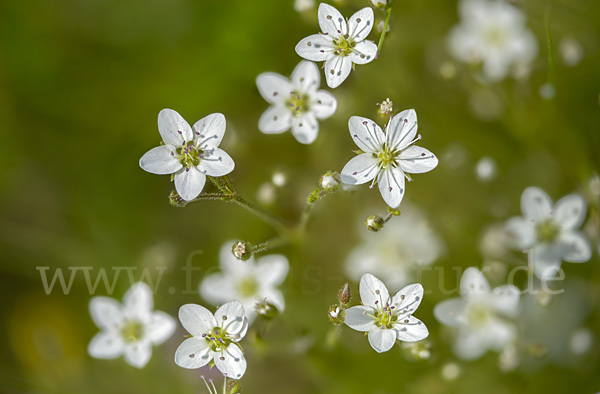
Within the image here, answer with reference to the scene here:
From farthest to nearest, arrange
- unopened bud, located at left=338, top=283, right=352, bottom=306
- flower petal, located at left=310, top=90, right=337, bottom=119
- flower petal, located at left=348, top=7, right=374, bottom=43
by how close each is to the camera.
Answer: flower petal, located at left=310, top=90, right=337, bottom=119 → flower petal, located at left=348, top=7, right=374, bottom=43 → unopened bud, located at left=338, top=283, right=352, bottom=306

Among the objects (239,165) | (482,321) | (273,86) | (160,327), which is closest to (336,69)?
(273,86)

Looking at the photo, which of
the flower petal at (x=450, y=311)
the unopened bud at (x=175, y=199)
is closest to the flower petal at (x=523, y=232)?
the flower petal at (x=450, y=311)

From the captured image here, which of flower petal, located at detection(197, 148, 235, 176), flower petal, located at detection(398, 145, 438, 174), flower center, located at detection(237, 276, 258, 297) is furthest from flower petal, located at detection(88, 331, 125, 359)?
flower petal, located at detection(398, 145, 438, 174)

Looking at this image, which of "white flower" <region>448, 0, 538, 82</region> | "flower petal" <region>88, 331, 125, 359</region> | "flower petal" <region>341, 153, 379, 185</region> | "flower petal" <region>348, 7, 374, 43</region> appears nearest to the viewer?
"flower petal" <region>341, 153, 379, 185</region>

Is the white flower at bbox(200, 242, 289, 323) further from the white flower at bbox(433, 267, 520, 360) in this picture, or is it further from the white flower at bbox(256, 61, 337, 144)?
the white flower at bbox(433, 267, 520, 360)

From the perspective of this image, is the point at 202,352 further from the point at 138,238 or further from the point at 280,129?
the point at 138,238

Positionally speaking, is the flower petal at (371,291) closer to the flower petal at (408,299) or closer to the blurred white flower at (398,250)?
the flower petal at (408,299)

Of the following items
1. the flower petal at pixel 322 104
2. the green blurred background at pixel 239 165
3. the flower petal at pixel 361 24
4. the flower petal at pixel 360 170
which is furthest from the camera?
the green blurred background at pixel 239 165
